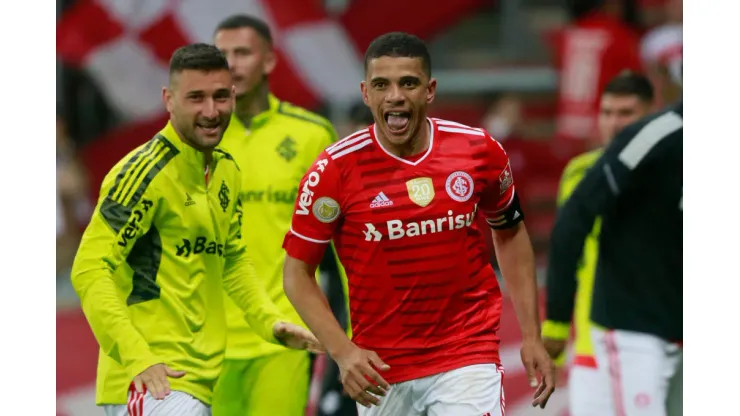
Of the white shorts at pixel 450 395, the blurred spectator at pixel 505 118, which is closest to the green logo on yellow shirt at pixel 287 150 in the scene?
the white shorts at pixel 450 395

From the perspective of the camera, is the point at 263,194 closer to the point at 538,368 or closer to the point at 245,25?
the point at 245,25

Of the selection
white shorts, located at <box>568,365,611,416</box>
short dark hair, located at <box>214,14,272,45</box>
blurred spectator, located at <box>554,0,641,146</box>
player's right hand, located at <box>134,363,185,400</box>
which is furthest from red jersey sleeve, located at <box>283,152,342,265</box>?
blurred spectator, located at <box>554,0,641,146</box>

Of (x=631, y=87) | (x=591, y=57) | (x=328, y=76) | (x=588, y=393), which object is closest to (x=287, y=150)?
(x=588, y=393)

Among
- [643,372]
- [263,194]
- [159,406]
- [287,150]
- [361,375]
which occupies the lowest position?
[643,372]

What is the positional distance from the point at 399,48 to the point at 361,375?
4.13 ft

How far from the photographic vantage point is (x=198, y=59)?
17.9 feet

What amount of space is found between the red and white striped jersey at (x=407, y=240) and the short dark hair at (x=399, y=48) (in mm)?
323

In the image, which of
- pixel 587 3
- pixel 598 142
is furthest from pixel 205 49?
pixel 587 3

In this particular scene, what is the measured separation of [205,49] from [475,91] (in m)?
12.7

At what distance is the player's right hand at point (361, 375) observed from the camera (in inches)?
196

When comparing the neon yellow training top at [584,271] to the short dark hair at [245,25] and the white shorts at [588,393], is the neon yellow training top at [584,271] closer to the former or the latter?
the white shorts at [588,393]

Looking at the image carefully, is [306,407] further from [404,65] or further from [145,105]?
[145,105]

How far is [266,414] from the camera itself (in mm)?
6559

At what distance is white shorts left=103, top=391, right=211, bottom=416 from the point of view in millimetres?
5156
